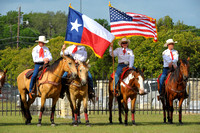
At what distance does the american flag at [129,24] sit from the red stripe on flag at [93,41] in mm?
1059

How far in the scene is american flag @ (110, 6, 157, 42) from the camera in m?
16.9

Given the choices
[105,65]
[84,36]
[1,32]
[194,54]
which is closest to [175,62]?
[84,36]

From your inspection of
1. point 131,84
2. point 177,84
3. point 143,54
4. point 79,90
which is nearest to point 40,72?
point 79,90

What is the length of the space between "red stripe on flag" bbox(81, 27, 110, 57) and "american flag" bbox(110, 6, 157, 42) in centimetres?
106

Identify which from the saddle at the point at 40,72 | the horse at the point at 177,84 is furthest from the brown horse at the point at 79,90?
the horse at the point at 177,84

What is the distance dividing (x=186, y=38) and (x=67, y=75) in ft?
105

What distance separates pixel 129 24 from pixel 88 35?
6.44 feet

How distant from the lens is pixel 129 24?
17.1 m

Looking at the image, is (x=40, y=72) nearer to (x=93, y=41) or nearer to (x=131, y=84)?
(x=93, y=41)

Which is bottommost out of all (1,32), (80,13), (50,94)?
(50,94)

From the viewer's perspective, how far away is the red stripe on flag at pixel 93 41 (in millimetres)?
15914

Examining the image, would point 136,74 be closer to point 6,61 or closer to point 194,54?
point 194,54

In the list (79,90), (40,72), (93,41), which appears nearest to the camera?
(79,90)

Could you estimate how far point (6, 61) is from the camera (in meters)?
54.8
